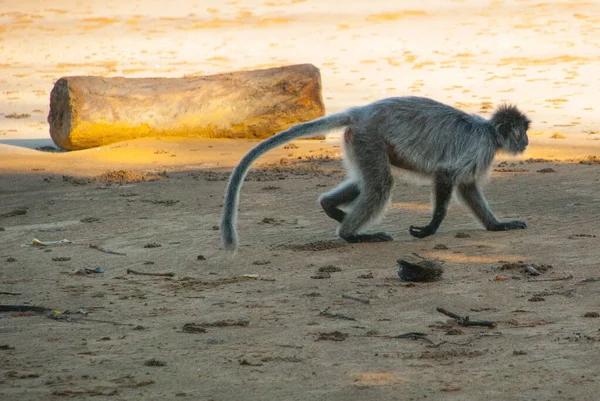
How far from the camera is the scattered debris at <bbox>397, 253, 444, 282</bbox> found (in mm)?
7207

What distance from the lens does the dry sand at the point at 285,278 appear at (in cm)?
521

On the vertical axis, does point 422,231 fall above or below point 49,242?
above

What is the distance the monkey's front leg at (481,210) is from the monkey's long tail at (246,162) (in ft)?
4.40

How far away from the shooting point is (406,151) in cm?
895

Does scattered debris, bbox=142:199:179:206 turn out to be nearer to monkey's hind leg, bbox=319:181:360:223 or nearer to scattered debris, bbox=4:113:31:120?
monkey's hind leg, bbox=319:181:360:223

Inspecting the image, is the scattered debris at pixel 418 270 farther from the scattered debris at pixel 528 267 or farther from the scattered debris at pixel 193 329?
the scattered debris at pixel 193 329

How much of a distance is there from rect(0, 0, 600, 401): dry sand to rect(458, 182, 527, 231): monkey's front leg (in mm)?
137

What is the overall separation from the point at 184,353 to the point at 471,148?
169 inches

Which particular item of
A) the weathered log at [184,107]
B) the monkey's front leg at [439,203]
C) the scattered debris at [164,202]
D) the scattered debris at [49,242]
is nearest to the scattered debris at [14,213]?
the scattered debris at [164,202]

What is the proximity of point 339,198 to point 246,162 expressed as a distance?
114 cm

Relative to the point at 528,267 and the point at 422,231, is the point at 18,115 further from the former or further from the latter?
the point at 528,267

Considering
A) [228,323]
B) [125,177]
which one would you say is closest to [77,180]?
[125,177]

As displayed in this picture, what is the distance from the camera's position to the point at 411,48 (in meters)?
25.8

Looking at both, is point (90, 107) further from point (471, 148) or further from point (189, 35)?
point (189, 35)
